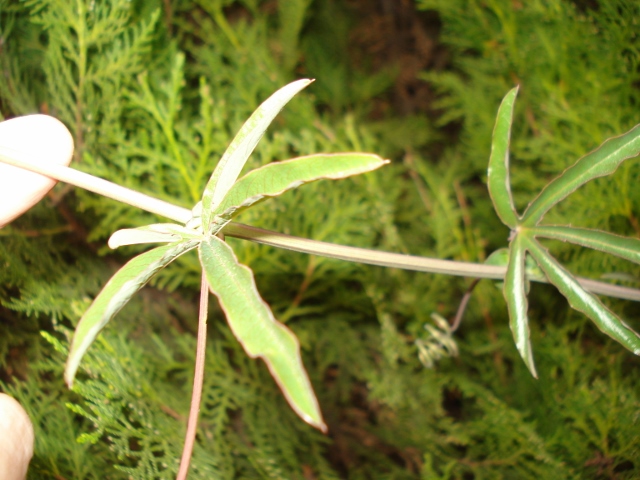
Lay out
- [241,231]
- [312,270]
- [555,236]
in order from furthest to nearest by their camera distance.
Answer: [312,270] → [555,236] → [241,231]

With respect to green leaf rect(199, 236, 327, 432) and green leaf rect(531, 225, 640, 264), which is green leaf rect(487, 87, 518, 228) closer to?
green leaf rect(531, 225, 640, 264)

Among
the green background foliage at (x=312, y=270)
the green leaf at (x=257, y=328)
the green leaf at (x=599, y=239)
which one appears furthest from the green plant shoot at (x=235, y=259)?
the green leaf at (x=599, y=239)

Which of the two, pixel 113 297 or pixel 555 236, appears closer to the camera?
pixel 113 297

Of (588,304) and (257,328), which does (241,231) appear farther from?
(588,304)

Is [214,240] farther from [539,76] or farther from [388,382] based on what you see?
[539,76]

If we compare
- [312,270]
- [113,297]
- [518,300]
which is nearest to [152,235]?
[113,297]

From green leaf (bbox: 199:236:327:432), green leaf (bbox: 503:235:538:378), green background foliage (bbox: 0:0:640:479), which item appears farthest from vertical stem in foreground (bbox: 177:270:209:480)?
green leaf (bbox: 503:235:538:378)
